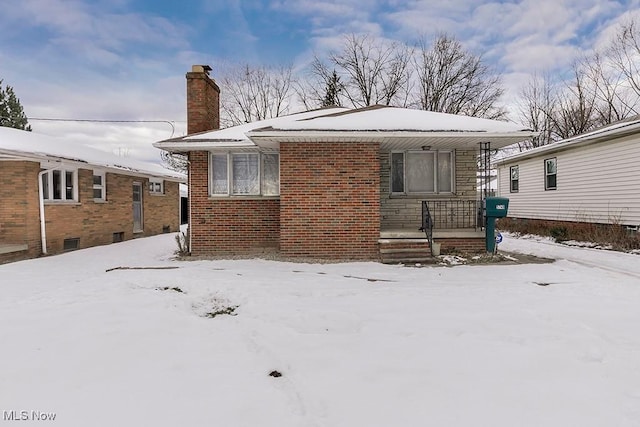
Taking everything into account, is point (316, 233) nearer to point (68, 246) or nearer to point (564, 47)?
point (68, 246)

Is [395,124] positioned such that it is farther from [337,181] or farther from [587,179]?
[587,179]

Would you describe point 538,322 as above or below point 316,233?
below

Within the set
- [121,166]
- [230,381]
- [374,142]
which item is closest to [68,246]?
[121,166]

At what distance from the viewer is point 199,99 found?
10.8 metres

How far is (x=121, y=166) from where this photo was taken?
12656 mm

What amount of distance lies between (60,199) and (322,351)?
10689 millimetres

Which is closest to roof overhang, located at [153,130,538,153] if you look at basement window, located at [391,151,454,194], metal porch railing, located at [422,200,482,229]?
basement window, located at [391,151,454,194]

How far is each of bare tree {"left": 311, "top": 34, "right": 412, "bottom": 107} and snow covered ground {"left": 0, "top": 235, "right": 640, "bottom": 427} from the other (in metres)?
25.5

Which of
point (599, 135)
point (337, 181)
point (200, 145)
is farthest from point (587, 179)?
point (200, 145)

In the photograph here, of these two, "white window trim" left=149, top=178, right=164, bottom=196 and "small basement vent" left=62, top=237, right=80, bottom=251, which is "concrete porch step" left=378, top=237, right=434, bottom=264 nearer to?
"small basement vent" left=62, top=237, right=80, bottom=251

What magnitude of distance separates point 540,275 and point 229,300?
557cm

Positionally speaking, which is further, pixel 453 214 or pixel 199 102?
pixel 199 102

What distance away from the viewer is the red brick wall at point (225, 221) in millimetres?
9656

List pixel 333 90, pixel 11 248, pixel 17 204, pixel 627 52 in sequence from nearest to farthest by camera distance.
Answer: pixel 11 248 → pixel 17 204 → pixel 627 52 → pixel 333 90
